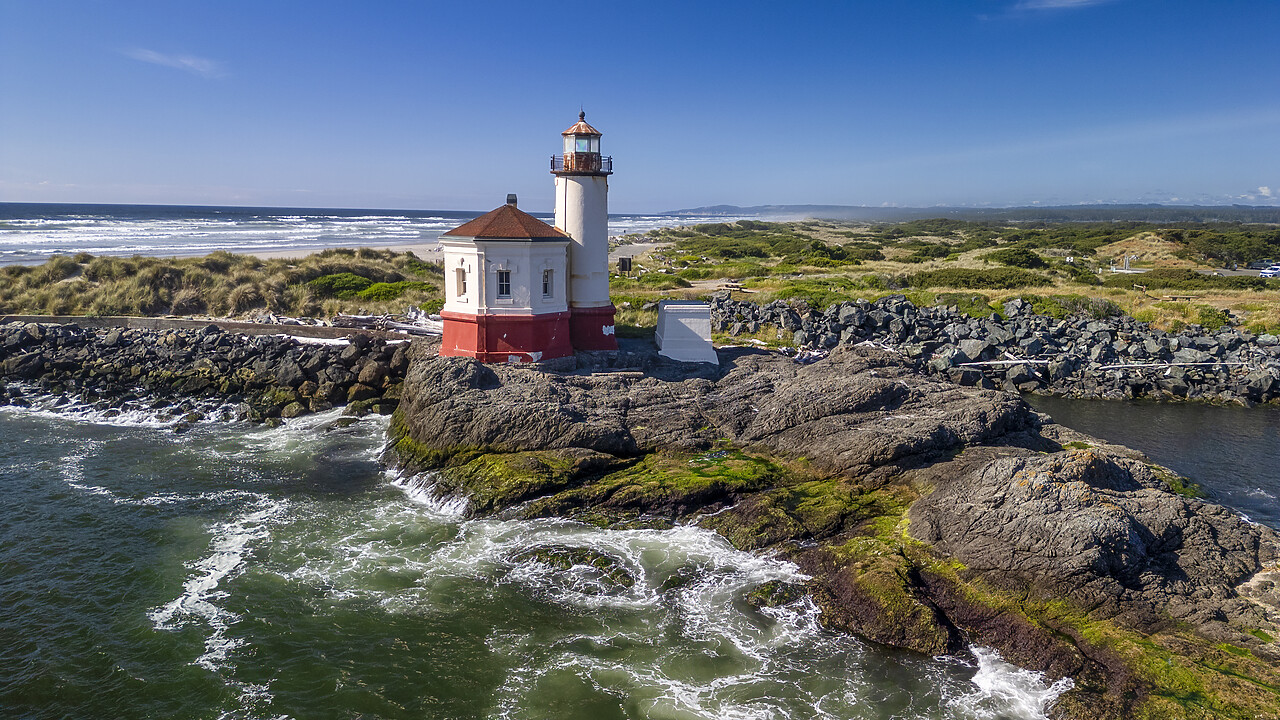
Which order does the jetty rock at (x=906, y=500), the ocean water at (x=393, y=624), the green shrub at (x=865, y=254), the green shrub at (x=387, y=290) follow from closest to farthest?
the ocean water at (x=393, y=624) < the jetty rock at (x=906, y=500) < the green shrub at (x=387, y=290) < the green shrub at (x=865, y=254)

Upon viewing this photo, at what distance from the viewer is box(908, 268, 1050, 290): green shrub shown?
42000 millimetres

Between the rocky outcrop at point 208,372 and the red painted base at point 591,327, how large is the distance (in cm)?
580

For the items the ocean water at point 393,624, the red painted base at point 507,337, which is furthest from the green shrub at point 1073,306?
the ocean water at point 393,624

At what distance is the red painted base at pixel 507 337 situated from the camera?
20.1m

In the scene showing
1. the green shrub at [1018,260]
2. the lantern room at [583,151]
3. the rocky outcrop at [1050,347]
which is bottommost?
the rocky outcrop at [1050,347]

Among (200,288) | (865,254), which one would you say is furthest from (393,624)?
(865,254)

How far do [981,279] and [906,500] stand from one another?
112 feet

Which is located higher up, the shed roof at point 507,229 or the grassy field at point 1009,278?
the shed roof at point 507,229

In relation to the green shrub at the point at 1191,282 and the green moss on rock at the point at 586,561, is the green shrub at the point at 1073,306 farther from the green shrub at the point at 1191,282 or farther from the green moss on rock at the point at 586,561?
the green moss on rock at the point at 586,561

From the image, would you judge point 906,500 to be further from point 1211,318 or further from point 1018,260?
point 1018,260

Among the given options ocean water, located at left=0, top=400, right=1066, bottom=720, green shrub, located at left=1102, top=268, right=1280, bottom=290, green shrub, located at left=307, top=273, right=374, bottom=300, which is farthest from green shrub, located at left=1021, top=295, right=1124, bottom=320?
green shrub, located at left=307, top=273, right=374, bottom=300

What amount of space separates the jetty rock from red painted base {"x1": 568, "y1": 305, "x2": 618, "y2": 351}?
5.95 ft

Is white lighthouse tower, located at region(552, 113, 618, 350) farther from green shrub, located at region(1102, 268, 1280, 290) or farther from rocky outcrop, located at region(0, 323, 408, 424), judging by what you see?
green shrub, located at region(1102, 268, 1280, 290)

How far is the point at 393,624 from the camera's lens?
10.8m
